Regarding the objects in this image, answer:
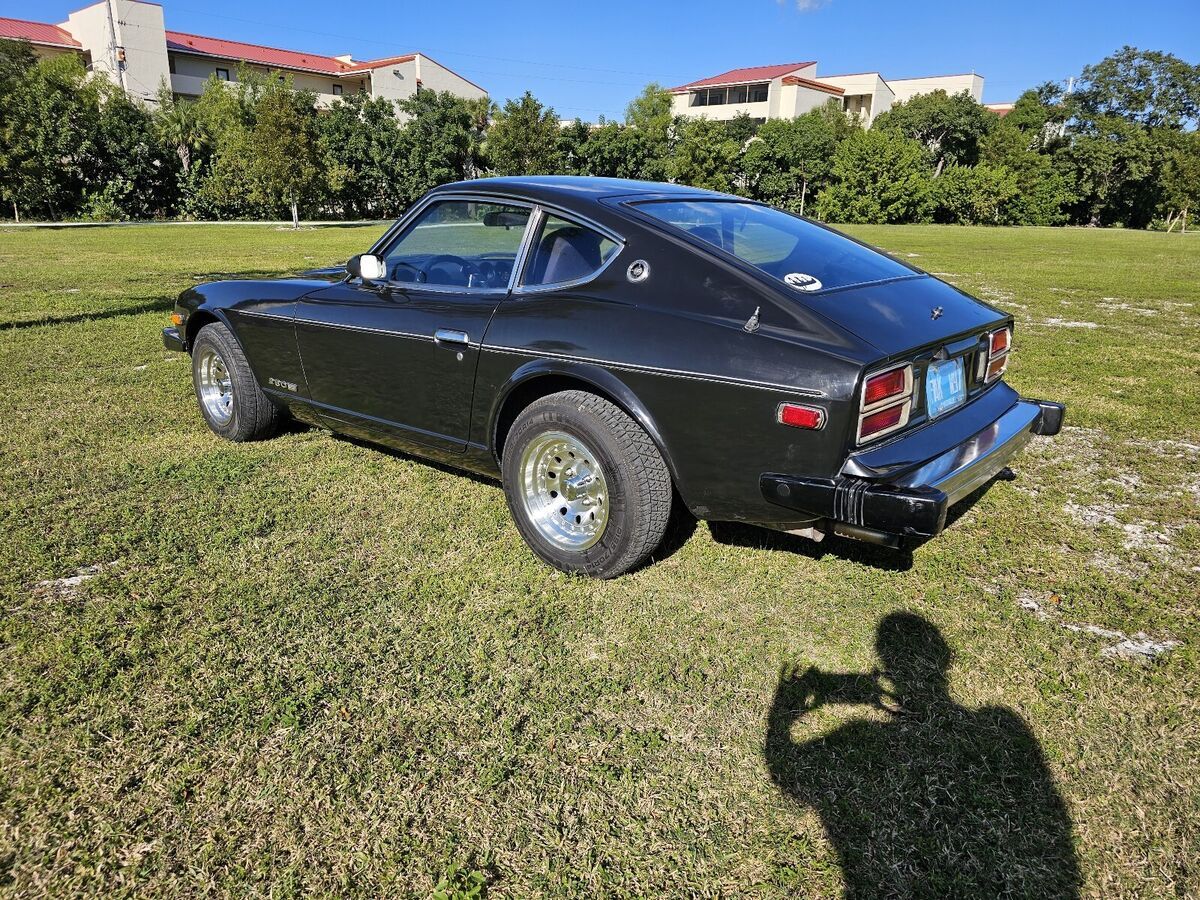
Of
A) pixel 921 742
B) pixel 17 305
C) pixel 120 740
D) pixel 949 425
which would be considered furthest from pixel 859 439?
pixel 17 305

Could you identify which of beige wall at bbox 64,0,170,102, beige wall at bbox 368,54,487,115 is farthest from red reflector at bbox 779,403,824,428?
beige wall at bbox 368,54,487,115

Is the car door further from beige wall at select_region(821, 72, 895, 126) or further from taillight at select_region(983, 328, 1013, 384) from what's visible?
beige wall at select_region(821, 72, 895, 126)

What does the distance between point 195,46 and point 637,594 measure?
61.2 meters

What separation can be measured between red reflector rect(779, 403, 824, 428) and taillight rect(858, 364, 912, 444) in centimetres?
14

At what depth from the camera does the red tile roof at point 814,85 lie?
2435 inches

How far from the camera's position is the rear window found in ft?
10.0

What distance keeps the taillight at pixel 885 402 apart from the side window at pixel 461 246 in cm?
162

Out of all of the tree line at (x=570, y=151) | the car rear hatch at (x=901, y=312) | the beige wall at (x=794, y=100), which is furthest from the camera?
the beige wall at (x=794, y=100)

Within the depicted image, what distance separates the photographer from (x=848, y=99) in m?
69.6

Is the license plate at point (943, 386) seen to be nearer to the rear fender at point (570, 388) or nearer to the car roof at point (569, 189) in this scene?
the rear fender at point (570, 388)

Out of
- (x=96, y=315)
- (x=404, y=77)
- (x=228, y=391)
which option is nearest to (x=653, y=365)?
(x=228, y=391)

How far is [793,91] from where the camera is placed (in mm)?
61812

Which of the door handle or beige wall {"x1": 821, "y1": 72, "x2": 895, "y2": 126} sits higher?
beige wall {"x1": 821, "y1": 72, "x2": 895, "y2": 126}

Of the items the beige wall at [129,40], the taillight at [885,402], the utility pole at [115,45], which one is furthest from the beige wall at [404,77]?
the taillight at [885,402]
